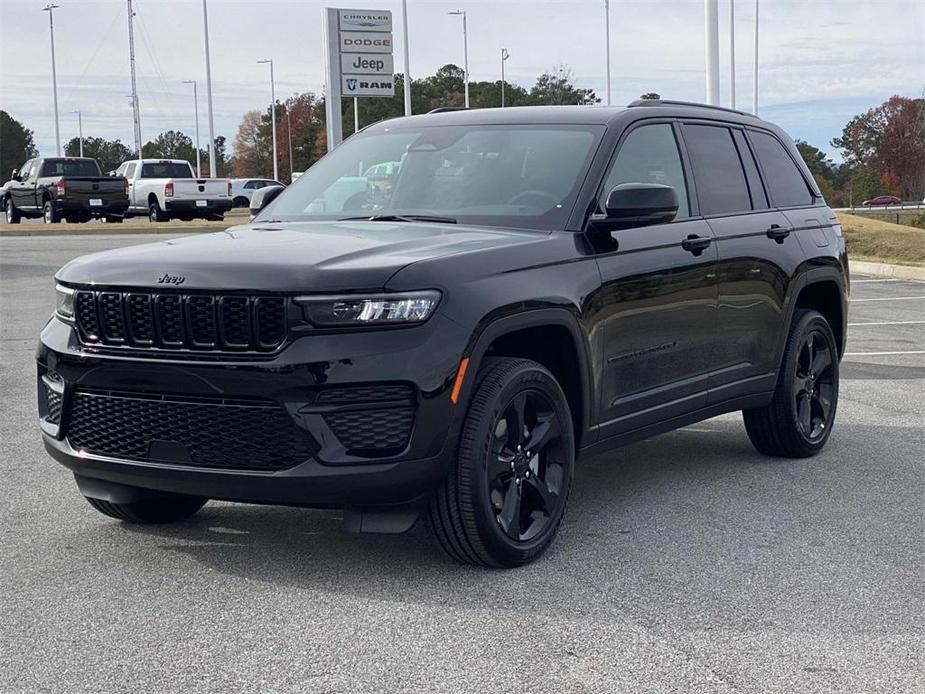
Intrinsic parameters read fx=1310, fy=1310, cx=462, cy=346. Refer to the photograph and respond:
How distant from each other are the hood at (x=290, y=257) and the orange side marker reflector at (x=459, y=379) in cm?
41

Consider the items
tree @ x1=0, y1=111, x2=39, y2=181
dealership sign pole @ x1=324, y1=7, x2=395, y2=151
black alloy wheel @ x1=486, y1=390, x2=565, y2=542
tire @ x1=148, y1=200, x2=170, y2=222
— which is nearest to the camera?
black alloy wheel @ x1=486, y1=390, x2=565, y2=542

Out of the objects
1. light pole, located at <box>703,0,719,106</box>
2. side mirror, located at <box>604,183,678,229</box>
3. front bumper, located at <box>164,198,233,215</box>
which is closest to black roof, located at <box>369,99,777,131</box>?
side mirror, located at <box>604,183,678,229</box>

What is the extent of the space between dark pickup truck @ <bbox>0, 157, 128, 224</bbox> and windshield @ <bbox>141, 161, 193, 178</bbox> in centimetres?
213

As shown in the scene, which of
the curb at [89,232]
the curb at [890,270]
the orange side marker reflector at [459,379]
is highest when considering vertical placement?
the orange side marker reflector at [459,379]

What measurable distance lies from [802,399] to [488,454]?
3065mm

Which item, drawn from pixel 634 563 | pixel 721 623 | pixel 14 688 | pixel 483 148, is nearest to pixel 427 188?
pixel 483 148

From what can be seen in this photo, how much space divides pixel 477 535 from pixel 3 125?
138 meters

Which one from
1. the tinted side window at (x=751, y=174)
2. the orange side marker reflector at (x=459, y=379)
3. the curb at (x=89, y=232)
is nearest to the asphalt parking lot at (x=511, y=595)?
the orange side marker reflector at (x=459, y=379)

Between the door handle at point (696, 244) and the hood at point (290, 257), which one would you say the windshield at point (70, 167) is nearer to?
the door handle at point (696, 244)

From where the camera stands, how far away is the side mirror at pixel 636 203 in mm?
5469

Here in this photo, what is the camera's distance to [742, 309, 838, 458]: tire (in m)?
7.10

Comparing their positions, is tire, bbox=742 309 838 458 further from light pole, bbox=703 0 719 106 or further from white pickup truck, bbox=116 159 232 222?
white pickup truck, bbox=116 159 232 222

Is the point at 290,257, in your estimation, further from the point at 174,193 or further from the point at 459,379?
the point at 174,193

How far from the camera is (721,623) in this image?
4.41 m
